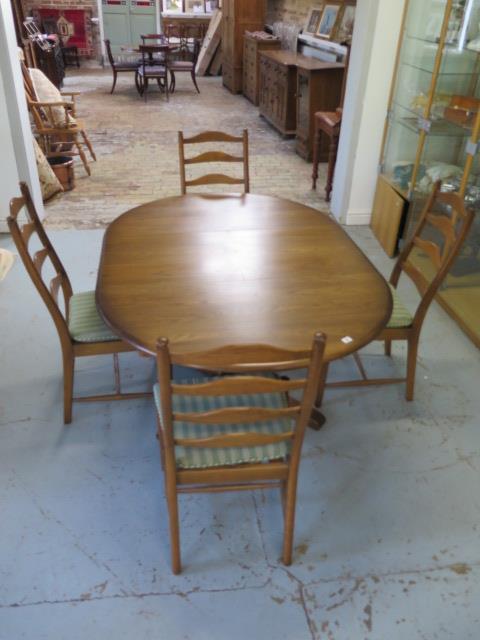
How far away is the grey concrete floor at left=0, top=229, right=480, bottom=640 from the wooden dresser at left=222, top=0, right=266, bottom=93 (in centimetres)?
707

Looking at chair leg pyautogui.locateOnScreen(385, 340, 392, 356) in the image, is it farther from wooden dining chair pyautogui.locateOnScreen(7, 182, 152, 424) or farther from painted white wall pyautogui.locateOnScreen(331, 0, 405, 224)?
painted white wall pyautogui.locateOnScreen(331, 0, 405, 224)

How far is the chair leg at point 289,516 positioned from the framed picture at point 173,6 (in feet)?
39.5

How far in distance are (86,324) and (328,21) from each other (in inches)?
204

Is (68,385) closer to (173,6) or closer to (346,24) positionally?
(346,24)

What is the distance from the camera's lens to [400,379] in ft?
7.70

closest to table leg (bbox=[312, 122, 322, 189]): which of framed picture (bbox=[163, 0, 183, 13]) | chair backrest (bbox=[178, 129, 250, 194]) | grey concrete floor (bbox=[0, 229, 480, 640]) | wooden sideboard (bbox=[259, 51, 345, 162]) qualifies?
wooden sideboard (bbox=[259, 51, 345, 162])

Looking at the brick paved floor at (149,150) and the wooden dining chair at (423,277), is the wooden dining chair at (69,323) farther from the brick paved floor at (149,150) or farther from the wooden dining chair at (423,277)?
the brick paved floor at (149,150)

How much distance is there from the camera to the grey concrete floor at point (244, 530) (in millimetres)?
1487

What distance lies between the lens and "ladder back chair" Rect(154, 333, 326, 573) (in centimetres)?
122

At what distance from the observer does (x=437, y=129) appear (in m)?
3.20

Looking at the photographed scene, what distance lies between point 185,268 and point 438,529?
1.26 m

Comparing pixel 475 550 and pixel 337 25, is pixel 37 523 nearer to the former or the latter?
pixel 475 550

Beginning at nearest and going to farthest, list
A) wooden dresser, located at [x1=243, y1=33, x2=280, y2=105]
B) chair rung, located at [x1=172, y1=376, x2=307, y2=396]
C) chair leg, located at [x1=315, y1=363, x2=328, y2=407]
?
chair rung, located at [x1=172, y1=376, x2=307, y2=396] < chair leg, located at [x1=315, y1=363, x2=328, y2=407] < wooden dresser, located at [x1=243, y1=33, x2=280, y2=105]

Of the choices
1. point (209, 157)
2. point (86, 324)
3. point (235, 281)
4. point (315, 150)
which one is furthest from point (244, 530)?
point (315, 150)
